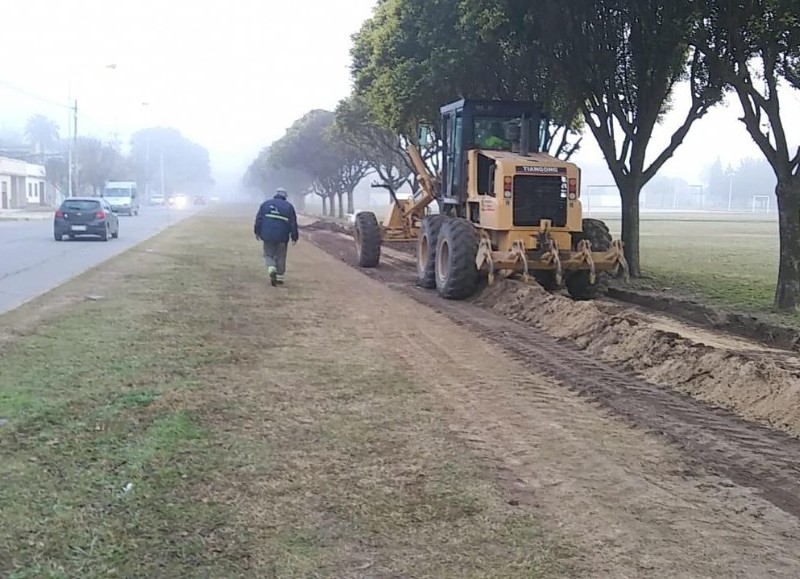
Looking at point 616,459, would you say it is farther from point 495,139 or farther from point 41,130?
point 41,130

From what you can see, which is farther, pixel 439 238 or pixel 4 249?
pixel 4 249

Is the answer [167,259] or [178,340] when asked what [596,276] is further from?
[167,259]

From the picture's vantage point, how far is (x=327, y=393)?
7.66 metres

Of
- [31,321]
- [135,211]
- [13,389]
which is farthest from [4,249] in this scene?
[135,211]

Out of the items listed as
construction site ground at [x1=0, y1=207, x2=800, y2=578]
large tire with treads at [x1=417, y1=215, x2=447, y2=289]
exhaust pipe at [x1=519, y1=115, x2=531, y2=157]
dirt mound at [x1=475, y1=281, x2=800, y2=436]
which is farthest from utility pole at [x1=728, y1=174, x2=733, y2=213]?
construction site ground at [x1=0, y1=207, x2=800, y2=578]

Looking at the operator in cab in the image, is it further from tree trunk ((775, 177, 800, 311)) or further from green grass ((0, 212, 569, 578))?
green grass ((0, 212, 569, 578))

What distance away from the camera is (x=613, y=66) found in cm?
1792

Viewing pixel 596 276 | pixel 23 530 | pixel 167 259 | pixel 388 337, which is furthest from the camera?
pixel 167 259

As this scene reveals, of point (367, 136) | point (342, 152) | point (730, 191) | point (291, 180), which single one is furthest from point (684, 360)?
point (730, 191)

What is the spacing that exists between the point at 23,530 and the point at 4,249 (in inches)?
836

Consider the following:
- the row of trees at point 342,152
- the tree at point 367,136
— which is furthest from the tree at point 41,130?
the tree at point 367,136

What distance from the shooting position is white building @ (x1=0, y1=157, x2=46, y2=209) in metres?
77.6

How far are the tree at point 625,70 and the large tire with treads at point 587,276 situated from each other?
3749 mm

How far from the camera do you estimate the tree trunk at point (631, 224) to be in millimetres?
18609
